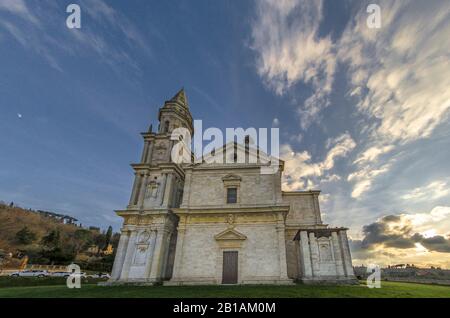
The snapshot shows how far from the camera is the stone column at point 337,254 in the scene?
16500mm

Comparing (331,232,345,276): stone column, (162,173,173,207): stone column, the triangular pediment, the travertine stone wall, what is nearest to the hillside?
(162,173,173,207): stone column

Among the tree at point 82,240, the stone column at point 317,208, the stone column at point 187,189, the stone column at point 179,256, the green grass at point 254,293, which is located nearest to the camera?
the green grass at point 254,293

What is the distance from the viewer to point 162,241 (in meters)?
18.9

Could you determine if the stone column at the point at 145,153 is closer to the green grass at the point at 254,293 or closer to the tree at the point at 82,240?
the green grass at the point at 254,293

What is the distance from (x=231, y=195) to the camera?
20.3 meters

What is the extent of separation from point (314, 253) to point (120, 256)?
50.5ft

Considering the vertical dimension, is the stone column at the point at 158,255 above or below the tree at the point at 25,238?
below

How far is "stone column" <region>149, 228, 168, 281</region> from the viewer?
17875 mm

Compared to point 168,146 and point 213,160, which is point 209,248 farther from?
point 168,146

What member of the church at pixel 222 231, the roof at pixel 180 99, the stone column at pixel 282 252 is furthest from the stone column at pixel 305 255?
the roof at pixel 180 99

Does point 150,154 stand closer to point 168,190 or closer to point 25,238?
point 168,190

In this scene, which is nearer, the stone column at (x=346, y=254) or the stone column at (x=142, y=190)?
the stone column at (x=346, y=254)

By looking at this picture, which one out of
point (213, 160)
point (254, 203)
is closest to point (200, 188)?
point (213, 160)
